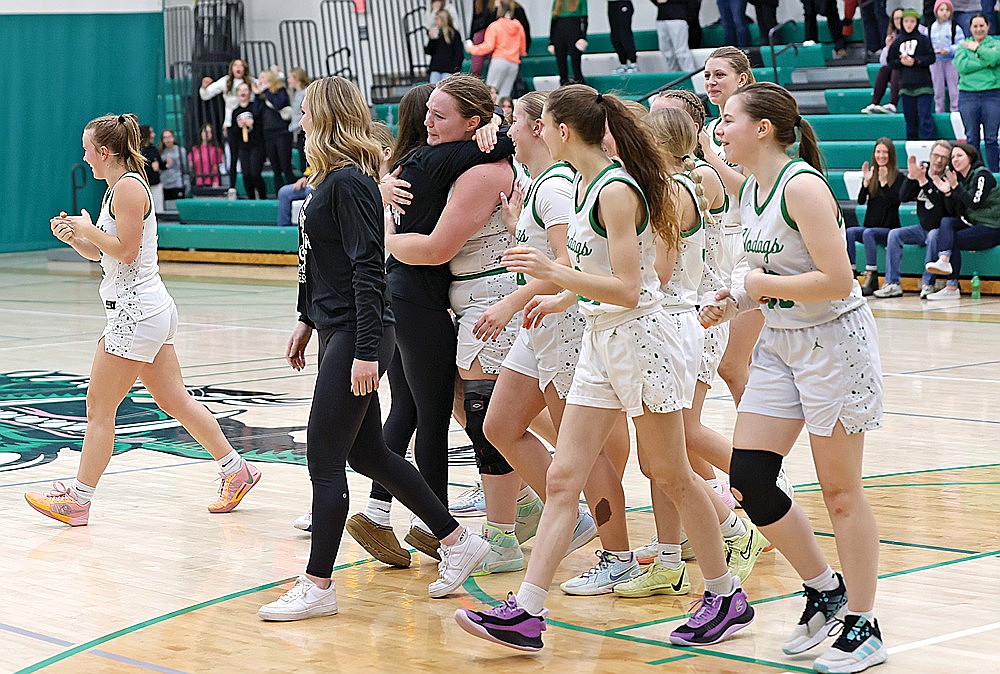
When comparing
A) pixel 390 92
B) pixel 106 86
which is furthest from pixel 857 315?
pixel 106 86

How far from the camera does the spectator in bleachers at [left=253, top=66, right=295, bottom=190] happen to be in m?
20.2

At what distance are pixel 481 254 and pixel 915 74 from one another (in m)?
11.5

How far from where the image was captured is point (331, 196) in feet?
15.1

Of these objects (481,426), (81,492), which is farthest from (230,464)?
(481,426)

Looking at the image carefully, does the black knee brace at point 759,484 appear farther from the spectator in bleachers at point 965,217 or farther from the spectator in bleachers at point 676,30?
the spectator in bleachers at point 676,30

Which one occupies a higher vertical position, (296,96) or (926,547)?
(296,96)

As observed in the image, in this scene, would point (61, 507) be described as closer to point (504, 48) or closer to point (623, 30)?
point (504, 48)

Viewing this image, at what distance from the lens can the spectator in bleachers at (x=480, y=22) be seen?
19.5 metres

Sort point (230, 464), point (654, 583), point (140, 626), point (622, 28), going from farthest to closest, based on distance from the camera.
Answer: point (622, 28), point (230, 464), point (654, 583), point (140, 626)

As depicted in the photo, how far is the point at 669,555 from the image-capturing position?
15.8 feet

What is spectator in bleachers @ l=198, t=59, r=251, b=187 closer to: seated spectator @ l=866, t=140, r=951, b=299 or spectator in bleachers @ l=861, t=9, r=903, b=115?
spectator in bleachers @ l=861, t=9, r=903, b=115

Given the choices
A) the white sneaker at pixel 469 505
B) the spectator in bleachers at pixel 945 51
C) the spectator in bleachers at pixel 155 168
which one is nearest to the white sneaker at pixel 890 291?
the spectator in bleachers at pixel 945 51

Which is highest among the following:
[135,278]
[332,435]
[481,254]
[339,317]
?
[481,254]

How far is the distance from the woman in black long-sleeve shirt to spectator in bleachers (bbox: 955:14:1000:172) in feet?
37.0
